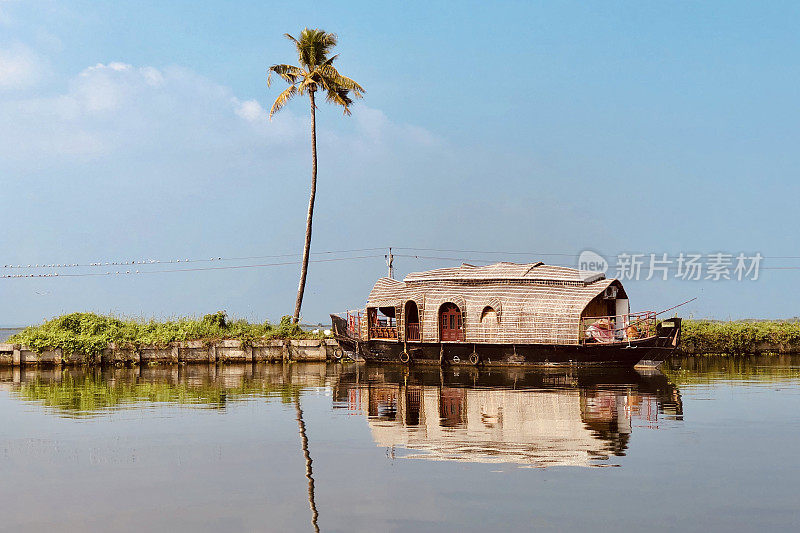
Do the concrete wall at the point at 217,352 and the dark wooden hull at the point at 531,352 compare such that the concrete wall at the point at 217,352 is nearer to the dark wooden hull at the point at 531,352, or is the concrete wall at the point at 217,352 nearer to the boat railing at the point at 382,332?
the boat railing at the point at 382,332

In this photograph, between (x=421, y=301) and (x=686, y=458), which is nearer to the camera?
(x=686, y=458)

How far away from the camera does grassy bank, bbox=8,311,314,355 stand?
30.9m

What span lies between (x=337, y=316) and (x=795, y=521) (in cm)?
2390

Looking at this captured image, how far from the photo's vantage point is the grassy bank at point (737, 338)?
35656 millimetres

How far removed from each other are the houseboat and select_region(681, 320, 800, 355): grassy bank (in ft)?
31.0

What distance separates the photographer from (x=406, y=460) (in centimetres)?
989

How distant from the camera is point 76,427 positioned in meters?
13.4

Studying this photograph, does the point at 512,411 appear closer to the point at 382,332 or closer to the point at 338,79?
the point at 382,332

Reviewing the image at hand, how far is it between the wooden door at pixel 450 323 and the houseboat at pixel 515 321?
0.12 ft

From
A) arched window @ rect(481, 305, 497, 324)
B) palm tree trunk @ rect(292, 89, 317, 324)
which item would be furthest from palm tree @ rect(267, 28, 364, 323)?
arched window @ rect(481, 305, 497, 324)

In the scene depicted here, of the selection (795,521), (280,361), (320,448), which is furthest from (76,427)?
(280,361)

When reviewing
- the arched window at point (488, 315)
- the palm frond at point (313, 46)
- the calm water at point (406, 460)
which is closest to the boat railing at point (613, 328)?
the arched window at point (488, 315)

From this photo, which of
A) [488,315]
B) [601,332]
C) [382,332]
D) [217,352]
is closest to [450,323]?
[488,315]

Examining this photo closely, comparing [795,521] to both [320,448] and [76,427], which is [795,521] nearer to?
[320,448]
